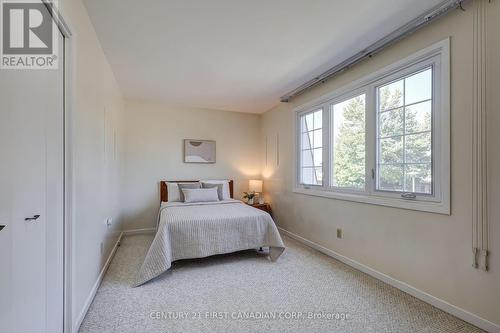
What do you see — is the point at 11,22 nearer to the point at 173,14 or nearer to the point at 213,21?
the point at 173,14

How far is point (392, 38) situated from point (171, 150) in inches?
151

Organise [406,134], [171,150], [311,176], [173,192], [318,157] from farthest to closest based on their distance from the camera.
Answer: [171,150] < [173,192] < [311,176] < [318,157] < [406,134]

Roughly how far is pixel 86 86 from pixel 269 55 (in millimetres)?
1843

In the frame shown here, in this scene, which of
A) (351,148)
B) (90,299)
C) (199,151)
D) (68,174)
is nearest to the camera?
(68,174)

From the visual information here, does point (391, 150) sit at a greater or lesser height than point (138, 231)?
greater

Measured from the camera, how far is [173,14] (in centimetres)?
201

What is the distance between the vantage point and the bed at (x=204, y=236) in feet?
8.22

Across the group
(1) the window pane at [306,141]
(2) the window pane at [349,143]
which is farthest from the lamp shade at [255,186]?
(2) the window pane at [349,143]

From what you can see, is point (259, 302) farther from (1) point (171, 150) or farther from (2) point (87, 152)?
(1) point (171, 150)

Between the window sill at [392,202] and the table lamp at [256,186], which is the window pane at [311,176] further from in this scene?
the table lamp at [256,186]

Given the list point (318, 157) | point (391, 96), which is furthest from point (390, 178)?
point (318, 157)

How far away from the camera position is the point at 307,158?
3820mm

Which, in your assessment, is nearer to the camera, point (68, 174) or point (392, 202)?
point (68, 174)

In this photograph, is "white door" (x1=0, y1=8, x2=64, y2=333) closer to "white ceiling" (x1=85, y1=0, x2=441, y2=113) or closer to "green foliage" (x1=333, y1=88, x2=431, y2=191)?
"white ceiling" (x1=85, y1=0, x2=441, y2=113)
